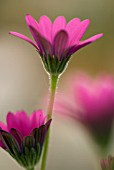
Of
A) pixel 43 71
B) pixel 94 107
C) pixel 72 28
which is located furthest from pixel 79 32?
pixel 43 71

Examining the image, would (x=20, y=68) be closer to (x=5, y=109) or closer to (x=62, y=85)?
(x=62, y=85)

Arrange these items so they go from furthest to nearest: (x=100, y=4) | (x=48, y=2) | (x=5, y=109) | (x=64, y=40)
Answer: (x=48, y=2)
(x=100, y=4)
(x=5, y=109)
(x=64, y=40)

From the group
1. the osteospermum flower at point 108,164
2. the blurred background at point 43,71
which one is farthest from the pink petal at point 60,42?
the blurred background at point 43,71

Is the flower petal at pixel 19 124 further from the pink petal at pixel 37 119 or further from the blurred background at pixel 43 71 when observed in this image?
the blurred background at pixel 43 71

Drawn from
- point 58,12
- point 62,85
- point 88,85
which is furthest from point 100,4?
point 88,85

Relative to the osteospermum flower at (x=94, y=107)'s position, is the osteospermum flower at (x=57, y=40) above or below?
above

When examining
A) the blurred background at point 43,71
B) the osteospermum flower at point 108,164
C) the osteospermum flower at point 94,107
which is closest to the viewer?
the osteospermum flower at point 108,164

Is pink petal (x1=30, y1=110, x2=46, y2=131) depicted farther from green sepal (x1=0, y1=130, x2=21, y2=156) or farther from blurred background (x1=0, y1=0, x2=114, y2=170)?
blurred background (x1=0, y1=0, x2=114, y2=170)

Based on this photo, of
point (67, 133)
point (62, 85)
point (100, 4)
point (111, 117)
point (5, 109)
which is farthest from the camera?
point (100, 4)
